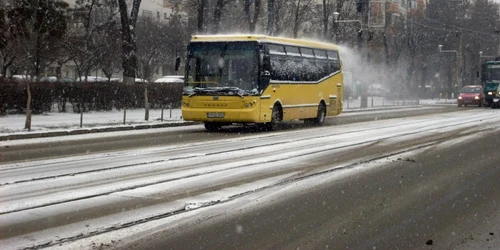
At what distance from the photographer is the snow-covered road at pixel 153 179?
7.89 meters

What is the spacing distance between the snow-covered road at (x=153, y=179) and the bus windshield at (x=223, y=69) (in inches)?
126

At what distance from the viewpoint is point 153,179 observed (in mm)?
11359

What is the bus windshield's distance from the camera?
2273cm

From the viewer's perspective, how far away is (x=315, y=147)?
56.9 ft

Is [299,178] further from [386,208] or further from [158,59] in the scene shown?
[158,59]

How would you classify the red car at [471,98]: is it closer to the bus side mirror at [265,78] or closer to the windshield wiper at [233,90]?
the bus side mirror at [265,78]

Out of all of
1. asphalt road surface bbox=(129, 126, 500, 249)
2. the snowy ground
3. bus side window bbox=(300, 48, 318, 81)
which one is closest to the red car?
bus side window bbox=(300, 48, 318, 81)

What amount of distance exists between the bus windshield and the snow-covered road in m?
3.20

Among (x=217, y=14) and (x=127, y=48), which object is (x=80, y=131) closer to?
(x=127, y=48)

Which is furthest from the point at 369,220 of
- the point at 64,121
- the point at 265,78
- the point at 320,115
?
the point at 320,115

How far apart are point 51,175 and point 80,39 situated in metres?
31.1

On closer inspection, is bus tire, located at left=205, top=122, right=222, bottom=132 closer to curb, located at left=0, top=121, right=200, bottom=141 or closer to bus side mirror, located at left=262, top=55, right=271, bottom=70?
curb, located at left=0, top=121, right=200, bottom=141

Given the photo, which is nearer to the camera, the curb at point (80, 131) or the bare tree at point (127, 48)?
the curb at point (80, 131)

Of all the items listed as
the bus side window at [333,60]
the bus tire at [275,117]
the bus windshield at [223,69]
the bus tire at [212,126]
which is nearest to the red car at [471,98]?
the bus side window at [333,60]
